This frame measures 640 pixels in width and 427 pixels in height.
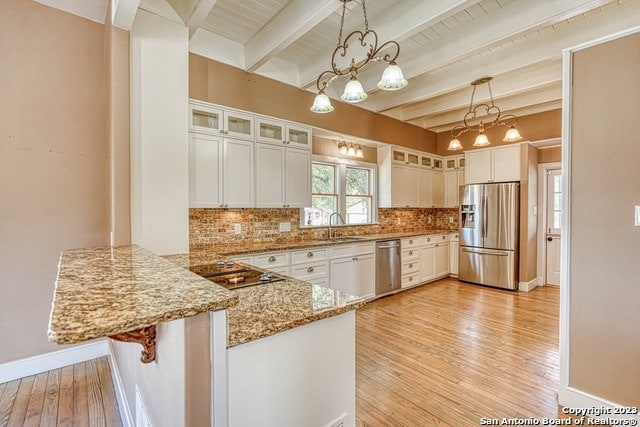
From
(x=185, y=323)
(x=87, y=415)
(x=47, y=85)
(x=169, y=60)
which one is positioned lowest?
(x=87, y=415)

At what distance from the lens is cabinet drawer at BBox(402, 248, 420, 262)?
4.93 m

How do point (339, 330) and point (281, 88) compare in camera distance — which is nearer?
point (339, 330)

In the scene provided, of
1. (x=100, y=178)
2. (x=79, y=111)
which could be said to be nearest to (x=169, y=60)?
(x=79, y=111)

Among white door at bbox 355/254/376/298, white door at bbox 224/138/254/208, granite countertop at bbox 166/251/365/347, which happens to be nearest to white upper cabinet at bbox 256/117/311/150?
white door at bbox 224/138/254/208

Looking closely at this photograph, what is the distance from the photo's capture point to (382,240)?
14.9ft

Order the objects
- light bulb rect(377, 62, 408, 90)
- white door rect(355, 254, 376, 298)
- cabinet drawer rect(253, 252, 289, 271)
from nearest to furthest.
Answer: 1. light bulb rect(377, 62, 408, 90)
2. cabinet drawer rect(253, 252, 289, 271)
3. white door rect(355, 254, 376, 298)

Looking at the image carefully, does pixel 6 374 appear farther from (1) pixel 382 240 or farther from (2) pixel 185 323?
(1) pixel 382 240

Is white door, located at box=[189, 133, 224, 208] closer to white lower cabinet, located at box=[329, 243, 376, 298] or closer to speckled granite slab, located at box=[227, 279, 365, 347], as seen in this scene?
white lower cabinet, located at box=[329, 243, 376, 298]

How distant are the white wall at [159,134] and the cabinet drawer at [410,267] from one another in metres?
3.45

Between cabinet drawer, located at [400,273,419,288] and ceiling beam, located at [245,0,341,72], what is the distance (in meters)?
3.74

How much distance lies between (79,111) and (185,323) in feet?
9.45

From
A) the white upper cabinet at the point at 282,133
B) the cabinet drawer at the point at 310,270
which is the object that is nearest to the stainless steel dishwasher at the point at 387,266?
the cabinet drawer at the point at 310,270

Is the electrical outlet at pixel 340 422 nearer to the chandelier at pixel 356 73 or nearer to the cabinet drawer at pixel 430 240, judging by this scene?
the chandelier at pixel 356 73

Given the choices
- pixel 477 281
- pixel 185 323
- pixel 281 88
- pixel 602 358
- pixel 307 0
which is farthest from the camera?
pixel 477 281
